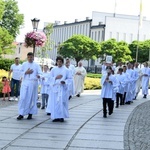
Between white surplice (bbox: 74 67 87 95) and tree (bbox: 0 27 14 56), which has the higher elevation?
tree (bbox: 0 27 14 56)

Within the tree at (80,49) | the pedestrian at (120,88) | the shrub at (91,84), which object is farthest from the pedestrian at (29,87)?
the tree at (80,49)

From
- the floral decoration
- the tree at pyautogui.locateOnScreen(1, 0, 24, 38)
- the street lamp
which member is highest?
the tree at pyautogui.locateOnScreen(1, 0, 24, 38)

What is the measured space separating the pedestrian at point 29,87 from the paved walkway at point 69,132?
0.32 metres

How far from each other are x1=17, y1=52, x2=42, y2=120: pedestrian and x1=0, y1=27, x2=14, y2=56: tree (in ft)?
130

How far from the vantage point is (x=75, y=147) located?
30.5ft

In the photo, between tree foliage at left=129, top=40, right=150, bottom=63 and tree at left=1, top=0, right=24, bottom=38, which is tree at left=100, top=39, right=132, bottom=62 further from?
tree at left=1, top=0, right=24, bottom=38

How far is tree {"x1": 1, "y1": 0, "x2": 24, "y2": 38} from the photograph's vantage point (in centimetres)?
7188

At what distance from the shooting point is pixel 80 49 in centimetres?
8412

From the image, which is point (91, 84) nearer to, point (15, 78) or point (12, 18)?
point (15, 78)

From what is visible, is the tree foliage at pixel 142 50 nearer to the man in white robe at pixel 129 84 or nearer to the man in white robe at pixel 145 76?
the man in white robe at pixel 145 76

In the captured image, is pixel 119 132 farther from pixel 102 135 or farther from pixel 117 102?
pixel 117 102

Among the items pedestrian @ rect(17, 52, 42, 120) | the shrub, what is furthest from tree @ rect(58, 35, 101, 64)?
pedestrian @ rect(17, 52, 42, 120)

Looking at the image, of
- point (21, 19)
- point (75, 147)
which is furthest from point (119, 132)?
point (21, 19)

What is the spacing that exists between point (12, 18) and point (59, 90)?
60.0 m
